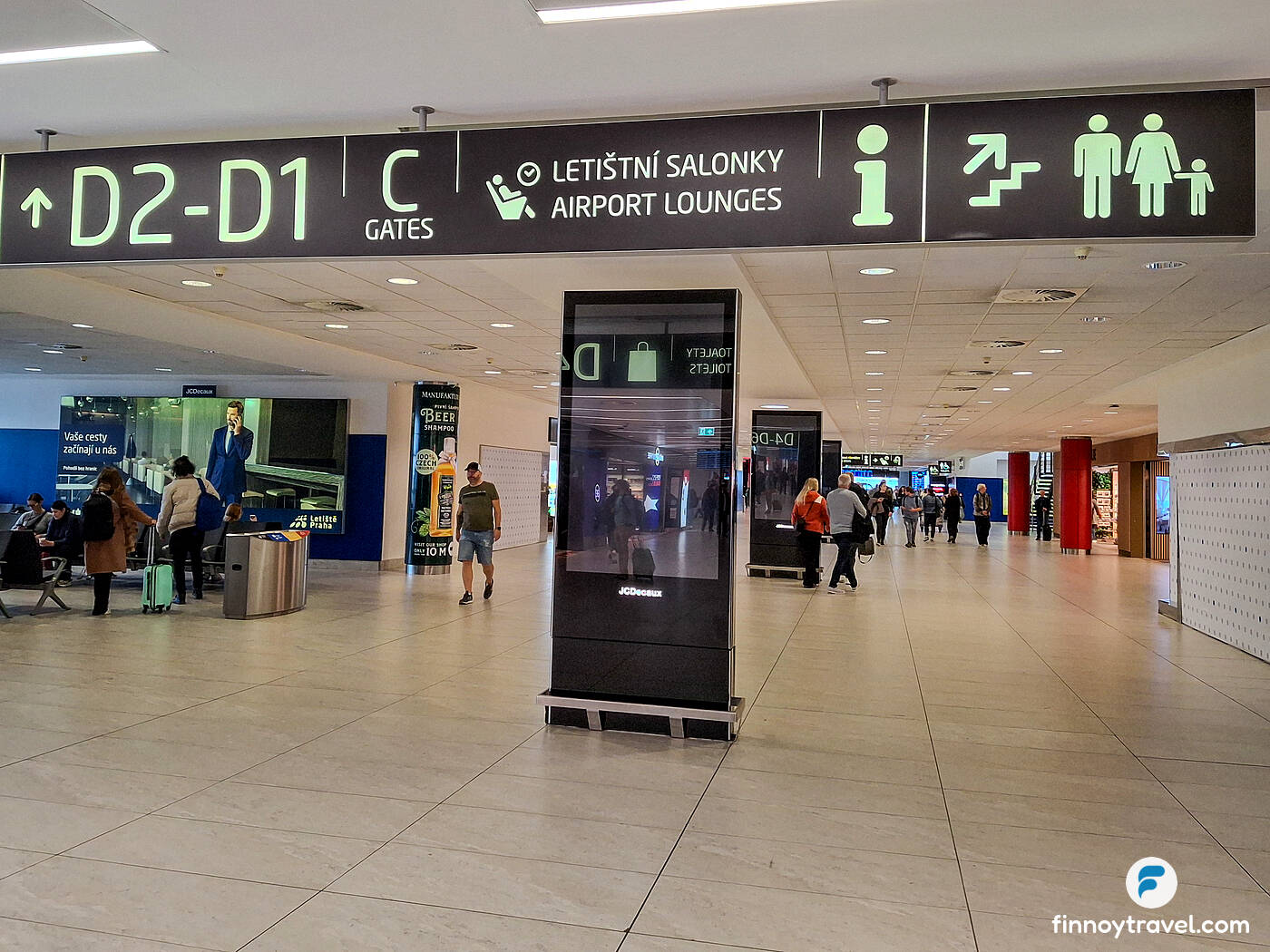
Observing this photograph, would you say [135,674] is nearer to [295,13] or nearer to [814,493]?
[295,13]

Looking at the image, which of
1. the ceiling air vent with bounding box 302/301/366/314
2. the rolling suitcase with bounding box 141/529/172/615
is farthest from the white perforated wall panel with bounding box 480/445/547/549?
the ceiling air vent with bounding box 302/301/366/314

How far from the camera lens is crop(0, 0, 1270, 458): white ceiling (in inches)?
120

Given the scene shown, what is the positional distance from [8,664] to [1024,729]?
7.31 m

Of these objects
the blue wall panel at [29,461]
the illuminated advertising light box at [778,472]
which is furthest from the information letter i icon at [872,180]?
the blue wall panel at [29,461]

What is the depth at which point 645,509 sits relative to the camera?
555cm

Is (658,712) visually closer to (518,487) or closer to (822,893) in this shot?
(822,893)

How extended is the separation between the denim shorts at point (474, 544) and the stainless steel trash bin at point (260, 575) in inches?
74.7

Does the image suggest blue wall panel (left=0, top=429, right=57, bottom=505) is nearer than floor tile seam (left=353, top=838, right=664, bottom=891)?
No

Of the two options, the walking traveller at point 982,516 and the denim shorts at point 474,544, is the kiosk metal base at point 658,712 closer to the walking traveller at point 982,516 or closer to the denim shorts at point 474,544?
the denim shorts at point 474,544

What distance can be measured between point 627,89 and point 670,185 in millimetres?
531

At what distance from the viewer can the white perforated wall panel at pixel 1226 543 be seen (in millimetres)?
8789

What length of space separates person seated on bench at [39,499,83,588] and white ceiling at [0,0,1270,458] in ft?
10.1

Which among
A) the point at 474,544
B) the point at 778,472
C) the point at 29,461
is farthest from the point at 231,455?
the point at 778,472

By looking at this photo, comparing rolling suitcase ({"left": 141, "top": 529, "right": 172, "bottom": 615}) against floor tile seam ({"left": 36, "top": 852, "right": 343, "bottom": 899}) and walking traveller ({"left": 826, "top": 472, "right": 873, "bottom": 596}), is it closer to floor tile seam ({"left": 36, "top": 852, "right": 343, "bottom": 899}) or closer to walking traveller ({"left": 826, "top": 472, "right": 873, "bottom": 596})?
floor tile seam ({"left": 36, "top": 852, "right": 343, "bottom": 899})
